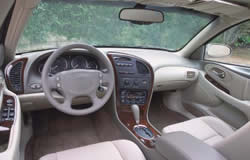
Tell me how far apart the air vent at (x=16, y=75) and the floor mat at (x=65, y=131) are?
69 centimetres

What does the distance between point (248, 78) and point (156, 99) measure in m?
1.38

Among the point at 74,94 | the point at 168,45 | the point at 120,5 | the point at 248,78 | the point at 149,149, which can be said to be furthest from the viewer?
the point at 168,45

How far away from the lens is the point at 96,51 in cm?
163

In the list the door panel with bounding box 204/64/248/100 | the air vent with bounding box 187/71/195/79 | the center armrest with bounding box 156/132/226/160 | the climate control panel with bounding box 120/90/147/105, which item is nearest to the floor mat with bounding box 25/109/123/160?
the climate control panel with bounding box 120/90/147/105

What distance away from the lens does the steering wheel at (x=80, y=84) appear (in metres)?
1.51

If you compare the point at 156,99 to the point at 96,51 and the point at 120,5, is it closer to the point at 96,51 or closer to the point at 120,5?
the point at 120,5

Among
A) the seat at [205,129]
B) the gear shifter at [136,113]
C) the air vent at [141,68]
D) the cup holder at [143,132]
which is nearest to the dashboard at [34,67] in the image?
the air vent at [141,68]

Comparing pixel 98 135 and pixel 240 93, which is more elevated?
pixel 240 93

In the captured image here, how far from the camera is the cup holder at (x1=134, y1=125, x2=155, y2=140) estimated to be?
6.70 feet

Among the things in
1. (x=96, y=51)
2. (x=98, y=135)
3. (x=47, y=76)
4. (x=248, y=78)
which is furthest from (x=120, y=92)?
(x=248, y=78)

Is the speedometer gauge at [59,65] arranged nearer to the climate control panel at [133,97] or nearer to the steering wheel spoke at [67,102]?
the steering wheel spoke at [67,102]

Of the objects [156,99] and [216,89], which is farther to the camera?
[156,99]

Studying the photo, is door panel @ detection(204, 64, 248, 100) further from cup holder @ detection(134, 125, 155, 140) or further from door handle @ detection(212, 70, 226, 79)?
cup holder @ detection(134, 125, 155, 140)

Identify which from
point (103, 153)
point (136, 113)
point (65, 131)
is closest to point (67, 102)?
point (103, 153)
